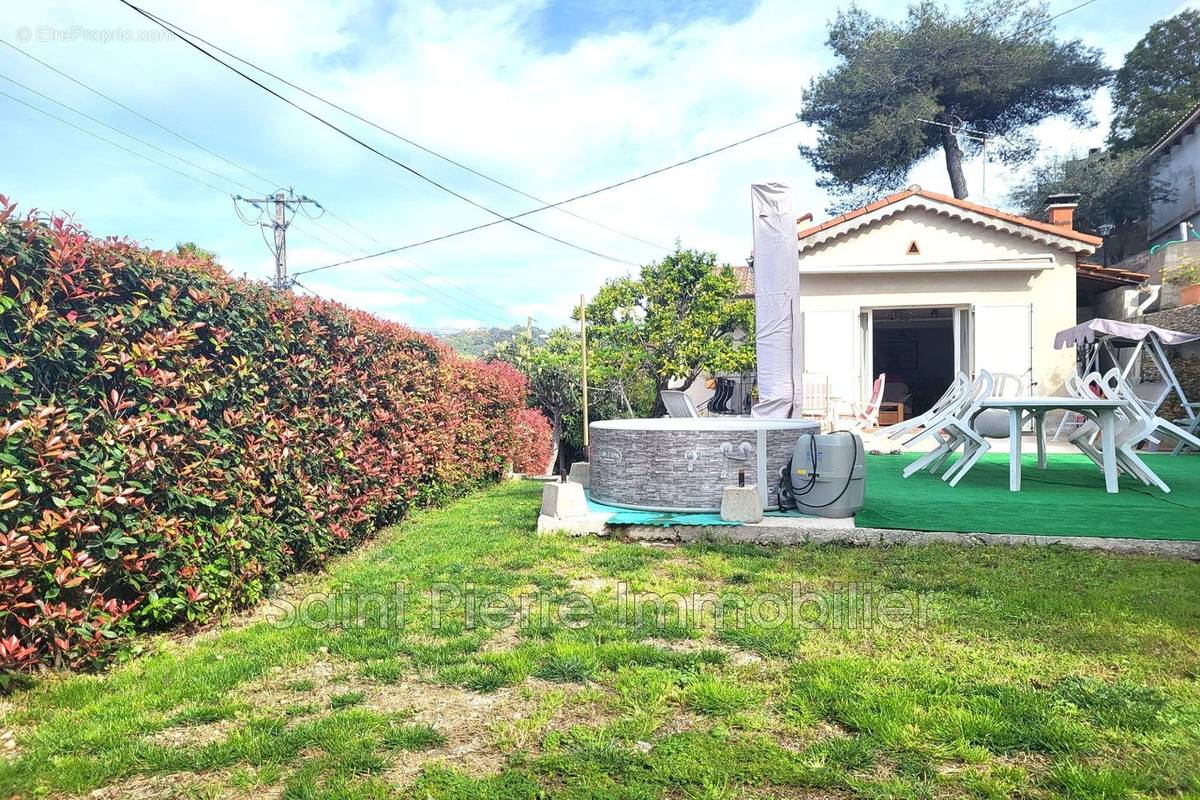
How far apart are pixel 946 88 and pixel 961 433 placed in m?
21.5

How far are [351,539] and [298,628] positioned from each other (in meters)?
1.78

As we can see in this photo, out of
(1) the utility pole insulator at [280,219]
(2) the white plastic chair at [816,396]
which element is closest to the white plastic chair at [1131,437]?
(2) the white plastic chair at [816,396]

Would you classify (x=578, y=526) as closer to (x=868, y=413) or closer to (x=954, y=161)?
(x=868, y=413)

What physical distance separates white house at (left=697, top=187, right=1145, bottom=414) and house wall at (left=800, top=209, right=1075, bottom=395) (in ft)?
0.06

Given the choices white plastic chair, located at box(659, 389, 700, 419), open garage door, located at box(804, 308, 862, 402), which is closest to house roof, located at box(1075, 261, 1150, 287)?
open garage door, located at box(804, 308, 862, 402)

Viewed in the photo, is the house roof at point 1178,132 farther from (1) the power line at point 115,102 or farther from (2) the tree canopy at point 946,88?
(1) the power line at point 115,102

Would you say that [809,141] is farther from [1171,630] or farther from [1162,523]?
[1171,630]

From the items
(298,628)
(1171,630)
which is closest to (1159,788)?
(1171,630)

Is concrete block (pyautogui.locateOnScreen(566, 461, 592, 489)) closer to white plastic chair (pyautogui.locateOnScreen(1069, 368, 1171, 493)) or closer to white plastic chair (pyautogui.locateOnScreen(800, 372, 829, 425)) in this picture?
white plastic chair (pyautogui.locateOnScreen(1069, 368, 1171, 493))

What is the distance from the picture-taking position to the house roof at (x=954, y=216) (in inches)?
465

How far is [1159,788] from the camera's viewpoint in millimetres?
1927

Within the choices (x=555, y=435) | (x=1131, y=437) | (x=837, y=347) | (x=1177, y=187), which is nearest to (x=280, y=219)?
(x=555, y=435)

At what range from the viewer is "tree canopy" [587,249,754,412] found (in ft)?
44.5

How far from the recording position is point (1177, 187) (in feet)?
66.5
